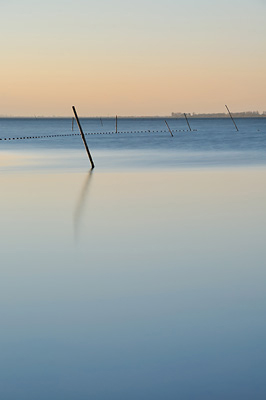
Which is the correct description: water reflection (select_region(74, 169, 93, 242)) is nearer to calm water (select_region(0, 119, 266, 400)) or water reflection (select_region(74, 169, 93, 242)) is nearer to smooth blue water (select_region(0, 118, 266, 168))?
calm water (select_region(0, 119, 266, 400))

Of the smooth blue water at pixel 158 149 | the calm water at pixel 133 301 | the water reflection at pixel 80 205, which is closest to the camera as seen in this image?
the calm water at pixel 133 301

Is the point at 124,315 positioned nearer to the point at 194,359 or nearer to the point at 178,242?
the point at 194,359

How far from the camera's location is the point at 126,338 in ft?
16.9

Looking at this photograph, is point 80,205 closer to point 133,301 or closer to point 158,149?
point 133,301

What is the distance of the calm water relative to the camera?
4.33 m

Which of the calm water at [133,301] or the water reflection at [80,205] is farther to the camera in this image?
the water reflection at [80,205]

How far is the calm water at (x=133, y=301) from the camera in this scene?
4.33 metres

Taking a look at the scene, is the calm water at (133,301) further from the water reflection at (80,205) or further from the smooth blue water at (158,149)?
the smooth blue water at (158,149)

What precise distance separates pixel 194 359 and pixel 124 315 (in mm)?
1295

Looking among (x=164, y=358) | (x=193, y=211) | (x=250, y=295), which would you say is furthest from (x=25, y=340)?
(x=193, y=211)

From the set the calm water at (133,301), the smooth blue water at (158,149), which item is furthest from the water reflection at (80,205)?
the smooth blue water at (158,149)

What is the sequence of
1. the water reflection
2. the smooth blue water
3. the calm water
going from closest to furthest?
the calm water → the water reflection → the smooth blue water

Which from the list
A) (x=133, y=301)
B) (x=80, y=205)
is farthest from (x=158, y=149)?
(x=133, y=301)

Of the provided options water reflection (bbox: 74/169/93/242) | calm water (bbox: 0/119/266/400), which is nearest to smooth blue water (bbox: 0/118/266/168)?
water reflection (bbox: 74/169/93/242)
